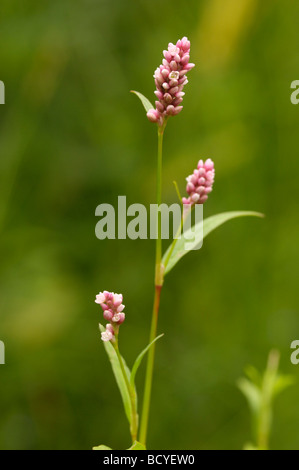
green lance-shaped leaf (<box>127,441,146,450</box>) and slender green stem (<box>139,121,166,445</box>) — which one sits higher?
slender green stem (<box>139,121,166,445</box>)

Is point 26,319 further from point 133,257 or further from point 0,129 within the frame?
point 0,129

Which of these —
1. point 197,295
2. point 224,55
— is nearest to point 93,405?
point 197,295

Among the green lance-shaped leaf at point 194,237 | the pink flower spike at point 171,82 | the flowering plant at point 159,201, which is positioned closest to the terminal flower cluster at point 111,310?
the flowering plant at point 159,201

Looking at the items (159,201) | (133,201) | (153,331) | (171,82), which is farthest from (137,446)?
(133,201)

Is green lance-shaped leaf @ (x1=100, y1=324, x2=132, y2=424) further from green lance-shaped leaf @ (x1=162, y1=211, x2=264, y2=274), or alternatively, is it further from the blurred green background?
the blurred green background

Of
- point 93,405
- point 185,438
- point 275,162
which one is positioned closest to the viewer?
point 185,438

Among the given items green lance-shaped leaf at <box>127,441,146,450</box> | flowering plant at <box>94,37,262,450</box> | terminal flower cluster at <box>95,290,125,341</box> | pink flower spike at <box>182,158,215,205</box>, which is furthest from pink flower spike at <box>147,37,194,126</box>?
green lance-shaped leaf at <box>127,441,146,450</box>

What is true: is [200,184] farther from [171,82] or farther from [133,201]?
[133,201]

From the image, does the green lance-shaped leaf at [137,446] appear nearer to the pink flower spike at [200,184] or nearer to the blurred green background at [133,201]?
the pink flower spike at [200,184]
